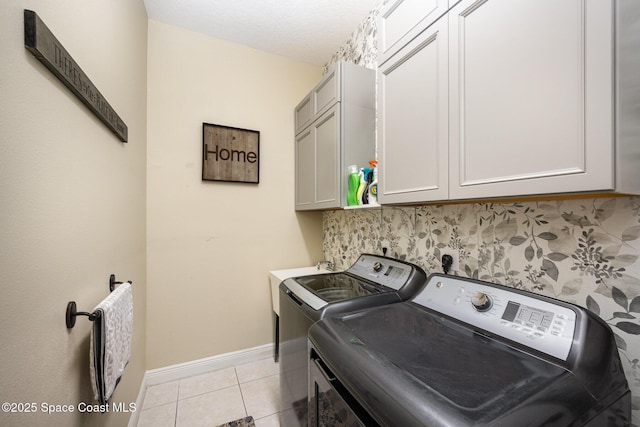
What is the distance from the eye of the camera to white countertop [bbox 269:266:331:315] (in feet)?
7.13

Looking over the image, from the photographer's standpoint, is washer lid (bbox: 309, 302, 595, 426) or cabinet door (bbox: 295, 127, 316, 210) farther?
cabinet door (bbox: 295, 127, 316, 210)

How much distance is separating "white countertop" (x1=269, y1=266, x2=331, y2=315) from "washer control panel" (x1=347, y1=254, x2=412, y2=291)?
1.85ft

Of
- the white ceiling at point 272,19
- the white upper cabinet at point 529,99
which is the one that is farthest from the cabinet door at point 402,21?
the white ceiling at point 272,19

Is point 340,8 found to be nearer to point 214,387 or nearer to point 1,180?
point 1,180

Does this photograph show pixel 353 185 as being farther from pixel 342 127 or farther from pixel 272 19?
pixel 272 19

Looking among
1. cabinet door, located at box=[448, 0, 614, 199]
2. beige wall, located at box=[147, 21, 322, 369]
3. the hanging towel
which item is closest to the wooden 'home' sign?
beige wall, located at box=[147, 21, 322, 369]

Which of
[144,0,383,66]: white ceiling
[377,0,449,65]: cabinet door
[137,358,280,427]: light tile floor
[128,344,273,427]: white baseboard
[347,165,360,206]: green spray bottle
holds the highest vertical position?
[144,0,383,66]: white ceiling

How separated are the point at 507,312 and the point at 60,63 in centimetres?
163

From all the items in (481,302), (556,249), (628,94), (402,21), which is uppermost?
(402,21)

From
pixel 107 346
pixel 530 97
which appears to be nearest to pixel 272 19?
pixel 530 97

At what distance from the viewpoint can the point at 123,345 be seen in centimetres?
105

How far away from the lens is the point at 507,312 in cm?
89

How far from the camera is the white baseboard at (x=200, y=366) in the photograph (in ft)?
6.58

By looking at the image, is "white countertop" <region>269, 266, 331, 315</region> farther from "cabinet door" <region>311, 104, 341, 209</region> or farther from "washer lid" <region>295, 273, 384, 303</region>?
"cabinet door" <region>311, 104, 341, 209</region>
